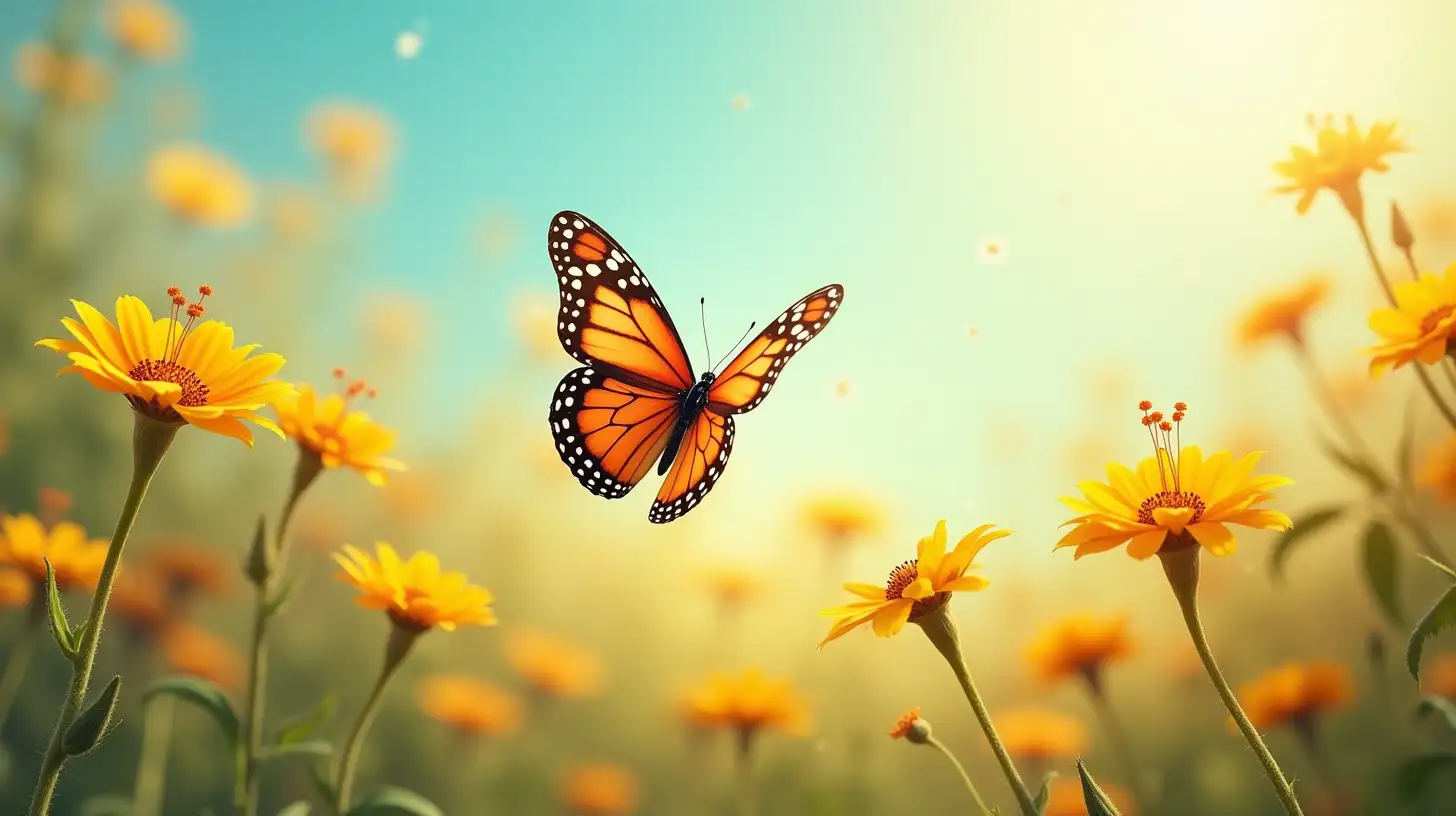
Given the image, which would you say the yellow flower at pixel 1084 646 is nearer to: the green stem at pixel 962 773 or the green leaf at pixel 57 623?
the green stem at pixel 962 773

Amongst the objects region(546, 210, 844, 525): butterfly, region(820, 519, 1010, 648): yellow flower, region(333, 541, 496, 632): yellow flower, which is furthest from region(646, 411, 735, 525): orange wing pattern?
region(820, 519, 1010, 648): yellow flower

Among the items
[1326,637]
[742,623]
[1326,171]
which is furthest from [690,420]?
[1326,637]

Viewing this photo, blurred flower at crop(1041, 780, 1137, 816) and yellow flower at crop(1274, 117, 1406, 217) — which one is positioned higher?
yellow flower at crop(1274, 117, 1406, 217)

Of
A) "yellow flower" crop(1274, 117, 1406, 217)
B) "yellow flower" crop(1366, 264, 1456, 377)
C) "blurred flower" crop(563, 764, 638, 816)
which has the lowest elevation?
"blurred flower" crop(563, 764, 638, 816)

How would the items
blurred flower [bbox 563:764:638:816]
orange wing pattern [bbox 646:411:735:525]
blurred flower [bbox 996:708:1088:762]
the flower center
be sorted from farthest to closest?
blurred flower [bbox 563:764:638:816] → blurred flower [bbox 996:708:1088:762] → orange wing pattern [bbox 646:411:735:525] → the flower center

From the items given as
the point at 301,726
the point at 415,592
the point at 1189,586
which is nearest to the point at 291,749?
the point at 301,726

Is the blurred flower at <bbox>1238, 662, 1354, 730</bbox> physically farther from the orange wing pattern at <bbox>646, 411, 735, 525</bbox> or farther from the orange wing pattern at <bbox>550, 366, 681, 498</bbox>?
the orange wing pattern at <bbox>550, 366, 681, 498</bbox>
